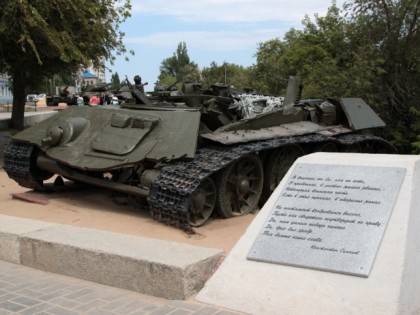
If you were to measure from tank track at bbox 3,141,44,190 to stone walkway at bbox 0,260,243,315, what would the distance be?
428cm

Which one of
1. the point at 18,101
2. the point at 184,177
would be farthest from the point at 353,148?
the point at 18,101

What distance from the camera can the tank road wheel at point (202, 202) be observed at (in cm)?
694

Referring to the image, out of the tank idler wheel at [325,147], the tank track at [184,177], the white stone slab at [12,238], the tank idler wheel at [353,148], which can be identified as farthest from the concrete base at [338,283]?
the tank idler wheel at [353,148]

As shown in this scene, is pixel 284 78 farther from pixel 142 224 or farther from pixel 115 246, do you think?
pixel 115 246

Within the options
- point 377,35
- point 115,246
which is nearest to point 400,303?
point 115,246

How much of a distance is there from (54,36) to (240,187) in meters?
6.44

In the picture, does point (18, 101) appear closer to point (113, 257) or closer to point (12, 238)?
point (12, 238)

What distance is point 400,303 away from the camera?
10.8 ft

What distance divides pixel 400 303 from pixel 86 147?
17.9ft

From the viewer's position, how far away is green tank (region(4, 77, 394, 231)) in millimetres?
7020

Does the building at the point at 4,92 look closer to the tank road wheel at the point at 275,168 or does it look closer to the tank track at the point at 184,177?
the tank road wheel at the point at 275,168

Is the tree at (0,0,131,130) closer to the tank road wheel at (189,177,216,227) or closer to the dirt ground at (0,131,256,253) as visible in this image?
the dirt ground at (0,131,256,253)

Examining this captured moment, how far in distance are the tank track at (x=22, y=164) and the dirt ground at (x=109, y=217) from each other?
29cm

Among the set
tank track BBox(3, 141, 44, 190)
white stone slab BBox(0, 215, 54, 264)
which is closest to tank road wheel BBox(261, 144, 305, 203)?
tank track BBox(3, 141, 44, 190)
